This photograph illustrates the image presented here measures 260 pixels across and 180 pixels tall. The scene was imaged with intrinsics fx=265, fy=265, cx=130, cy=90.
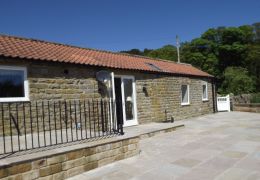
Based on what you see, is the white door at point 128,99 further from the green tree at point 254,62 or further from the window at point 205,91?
the green tree at point 254,62

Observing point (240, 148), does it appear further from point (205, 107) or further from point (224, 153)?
point (205, 107)

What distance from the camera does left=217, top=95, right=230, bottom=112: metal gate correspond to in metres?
19.0

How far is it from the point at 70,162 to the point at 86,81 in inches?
198

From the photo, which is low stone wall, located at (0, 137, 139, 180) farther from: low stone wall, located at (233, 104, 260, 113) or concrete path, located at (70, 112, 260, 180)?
low stone wall, located at (233, 104, 260, 113)

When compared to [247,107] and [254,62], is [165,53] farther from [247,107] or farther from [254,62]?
[247,107]

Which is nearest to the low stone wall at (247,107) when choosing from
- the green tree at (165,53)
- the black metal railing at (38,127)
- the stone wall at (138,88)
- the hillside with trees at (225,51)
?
the stone wall at (138,88)

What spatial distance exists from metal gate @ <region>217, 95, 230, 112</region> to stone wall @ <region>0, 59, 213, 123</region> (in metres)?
1.33

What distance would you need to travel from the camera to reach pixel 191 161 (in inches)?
223

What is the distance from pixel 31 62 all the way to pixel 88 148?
4035 mm

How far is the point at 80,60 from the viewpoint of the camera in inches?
375

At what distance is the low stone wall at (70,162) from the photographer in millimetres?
4016

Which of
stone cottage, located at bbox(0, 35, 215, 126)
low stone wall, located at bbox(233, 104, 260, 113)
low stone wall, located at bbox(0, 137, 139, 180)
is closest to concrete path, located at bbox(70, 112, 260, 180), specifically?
low stone wall, located at bbox(0, 137, 139, 180)

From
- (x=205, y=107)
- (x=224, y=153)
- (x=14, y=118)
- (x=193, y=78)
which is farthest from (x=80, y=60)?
(x=205, y=107)

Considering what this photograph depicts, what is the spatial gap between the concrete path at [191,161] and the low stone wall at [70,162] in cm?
15
